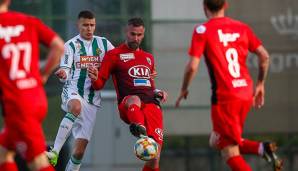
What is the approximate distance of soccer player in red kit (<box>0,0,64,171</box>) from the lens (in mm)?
9438

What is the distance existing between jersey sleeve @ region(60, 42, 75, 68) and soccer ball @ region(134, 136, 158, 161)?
1543mm

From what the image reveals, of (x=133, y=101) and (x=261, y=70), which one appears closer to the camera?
(x=261, y=70)

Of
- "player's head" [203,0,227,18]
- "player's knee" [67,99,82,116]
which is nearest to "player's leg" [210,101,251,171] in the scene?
"player's head" [203,0,227,18]

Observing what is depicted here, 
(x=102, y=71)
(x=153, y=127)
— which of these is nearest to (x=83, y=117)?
(x=102, y=71)

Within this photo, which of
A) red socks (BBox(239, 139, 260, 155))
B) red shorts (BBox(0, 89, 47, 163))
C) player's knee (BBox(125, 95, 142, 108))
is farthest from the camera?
player's knee (BBox(125, 95, 142, 108))

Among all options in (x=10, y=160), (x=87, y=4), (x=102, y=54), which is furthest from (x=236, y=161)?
(x=87, y=4)

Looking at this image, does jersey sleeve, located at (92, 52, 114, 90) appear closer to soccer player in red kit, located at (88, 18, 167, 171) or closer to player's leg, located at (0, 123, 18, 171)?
soccer player in red kit, located at (88, 18, 167, 171)

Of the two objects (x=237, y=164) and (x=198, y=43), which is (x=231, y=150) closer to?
(x=237, y=164)

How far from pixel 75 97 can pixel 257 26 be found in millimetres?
8801

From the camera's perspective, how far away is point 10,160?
384 inches

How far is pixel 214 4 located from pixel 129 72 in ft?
9.55

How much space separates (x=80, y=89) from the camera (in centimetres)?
1380

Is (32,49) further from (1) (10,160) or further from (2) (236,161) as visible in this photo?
(2) (236,161)

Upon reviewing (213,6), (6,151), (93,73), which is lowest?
(6,151)
